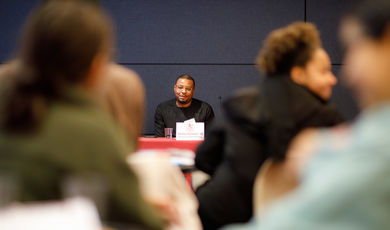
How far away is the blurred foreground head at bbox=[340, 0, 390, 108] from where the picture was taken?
1.74ft

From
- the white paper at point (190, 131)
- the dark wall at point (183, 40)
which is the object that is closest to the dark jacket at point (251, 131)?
the white paper at point (190, 131)

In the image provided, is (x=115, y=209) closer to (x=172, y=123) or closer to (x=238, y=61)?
(x=172, y=123)

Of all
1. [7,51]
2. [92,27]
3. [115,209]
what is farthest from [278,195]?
[7,51]

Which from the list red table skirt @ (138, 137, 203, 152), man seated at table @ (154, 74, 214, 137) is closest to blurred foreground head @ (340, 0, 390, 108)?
red table skirt @ (138, 137, 203, 152)

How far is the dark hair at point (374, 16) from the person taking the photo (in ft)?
1.80

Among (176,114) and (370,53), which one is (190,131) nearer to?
(176,114)

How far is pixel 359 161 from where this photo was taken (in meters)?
0.47

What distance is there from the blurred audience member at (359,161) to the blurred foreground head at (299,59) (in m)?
1.15

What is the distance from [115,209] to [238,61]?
569 centimetres

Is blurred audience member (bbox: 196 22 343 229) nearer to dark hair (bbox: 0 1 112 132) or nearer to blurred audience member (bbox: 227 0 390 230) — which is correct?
dark hair (bbox: 0 1 112 132)

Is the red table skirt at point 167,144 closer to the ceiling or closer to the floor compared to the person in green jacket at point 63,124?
closer to the floor

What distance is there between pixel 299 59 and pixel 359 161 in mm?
1324

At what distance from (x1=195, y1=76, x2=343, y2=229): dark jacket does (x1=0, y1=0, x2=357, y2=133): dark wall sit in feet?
15.4

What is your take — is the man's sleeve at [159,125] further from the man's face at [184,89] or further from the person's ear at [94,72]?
the person's ear at [94,72]
